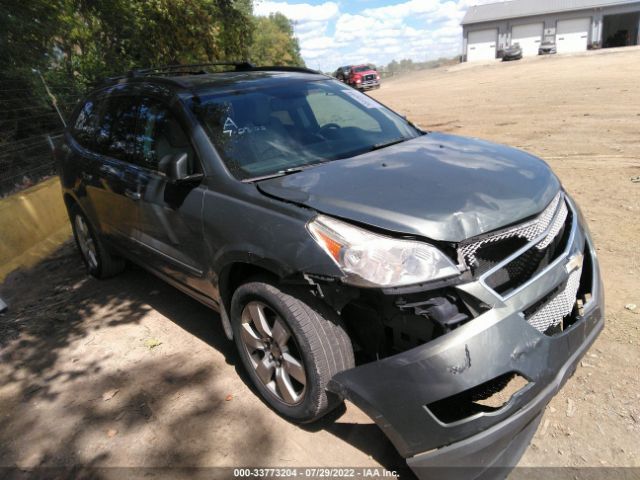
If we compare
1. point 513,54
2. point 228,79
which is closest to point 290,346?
point 228,79

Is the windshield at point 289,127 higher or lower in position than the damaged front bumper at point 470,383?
higher

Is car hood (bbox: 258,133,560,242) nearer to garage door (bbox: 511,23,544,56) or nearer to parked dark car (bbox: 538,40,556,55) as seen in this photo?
parked dark car (bbox: 538,40,556,55)

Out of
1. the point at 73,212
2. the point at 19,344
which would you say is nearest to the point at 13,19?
the point at 73,212

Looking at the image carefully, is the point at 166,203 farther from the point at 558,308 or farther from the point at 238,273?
the point at 558,308

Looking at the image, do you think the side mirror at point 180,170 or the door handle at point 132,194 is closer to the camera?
the side mirror at point 180,170

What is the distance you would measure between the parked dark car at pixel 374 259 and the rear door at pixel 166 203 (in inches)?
0.6

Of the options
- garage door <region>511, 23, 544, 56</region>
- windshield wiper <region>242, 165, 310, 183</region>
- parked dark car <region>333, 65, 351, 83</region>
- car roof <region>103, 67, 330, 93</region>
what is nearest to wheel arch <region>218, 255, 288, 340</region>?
windshield wiper <region>242, 165, 310, 183</region>

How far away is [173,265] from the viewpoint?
3387 mm

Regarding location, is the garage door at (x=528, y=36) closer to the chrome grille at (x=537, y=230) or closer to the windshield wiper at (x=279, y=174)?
the chrome grille at (x=537, y=230)

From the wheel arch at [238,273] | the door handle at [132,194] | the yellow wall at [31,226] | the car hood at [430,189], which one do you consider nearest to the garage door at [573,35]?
the yellow wall at [31,226]

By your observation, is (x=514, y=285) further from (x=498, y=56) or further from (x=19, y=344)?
(x=498, y=56)

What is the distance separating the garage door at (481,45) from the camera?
55.7 m

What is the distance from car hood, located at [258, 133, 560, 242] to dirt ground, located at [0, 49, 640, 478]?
118cm

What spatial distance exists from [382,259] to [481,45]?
61.6m
